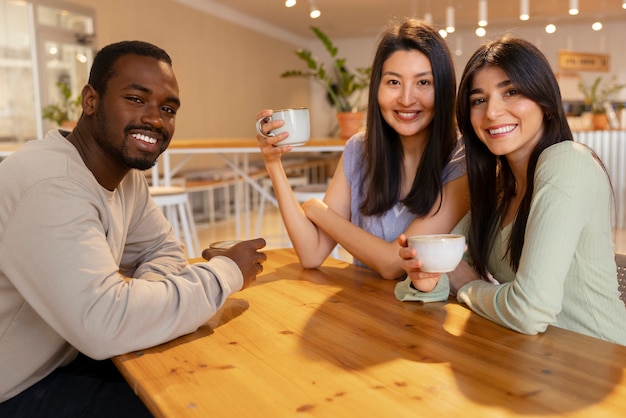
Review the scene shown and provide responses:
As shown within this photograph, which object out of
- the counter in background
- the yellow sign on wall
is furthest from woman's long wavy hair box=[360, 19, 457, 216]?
the yellow sign on wall

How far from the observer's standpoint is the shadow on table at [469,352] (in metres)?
0.74

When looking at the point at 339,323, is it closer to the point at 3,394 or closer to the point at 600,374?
the point at 600,374

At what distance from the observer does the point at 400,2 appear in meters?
8.84

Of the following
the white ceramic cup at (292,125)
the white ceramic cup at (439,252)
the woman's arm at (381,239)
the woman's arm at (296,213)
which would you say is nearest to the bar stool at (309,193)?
the woman's arm at (296,213)

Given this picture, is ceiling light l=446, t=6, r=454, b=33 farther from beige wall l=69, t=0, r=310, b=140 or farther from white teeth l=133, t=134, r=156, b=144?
white teeth l=133, t=134, r=156, b=144

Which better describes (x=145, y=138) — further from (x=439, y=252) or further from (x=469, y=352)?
(x=469, y=352)

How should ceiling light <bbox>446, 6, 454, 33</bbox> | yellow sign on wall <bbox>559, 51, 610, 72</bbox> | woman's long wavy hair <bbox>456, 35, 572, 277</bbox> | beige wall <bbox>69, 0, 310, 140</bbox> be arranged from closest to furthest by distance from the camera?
woman's long wavy hair <bbox>456, 35, 572, 277</bbox>, ceiling light <bbox>446, 6, 454, 33</bbox>, beige wall <bbox>69, 0, 310, 140</bbox>, yellow sign on wall <bbox>559, 51, 610, 72</bbox>

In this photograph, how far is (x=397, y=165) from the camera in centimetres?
169

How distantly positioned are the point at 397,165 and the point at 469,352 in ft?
2.86

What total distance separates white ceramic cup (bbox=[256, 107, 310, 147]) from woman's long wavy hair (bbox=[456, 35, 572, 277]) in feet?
1.23

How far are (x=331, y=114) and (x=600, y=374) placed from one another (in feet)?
40.7

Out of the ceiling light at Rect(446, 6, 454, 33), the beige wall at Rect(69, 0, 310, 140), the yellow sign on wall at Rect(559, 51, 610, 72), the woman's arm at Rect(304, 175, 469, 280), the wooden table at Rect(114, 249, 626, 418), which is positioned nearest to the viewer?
the wooden table at Rect(114, 249, 626, 418)

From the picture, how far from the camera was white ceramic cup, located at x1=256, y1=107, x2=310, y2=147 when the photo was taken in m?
1.43

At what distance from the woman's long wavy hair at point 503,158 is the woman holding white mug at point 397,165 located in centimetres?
18
